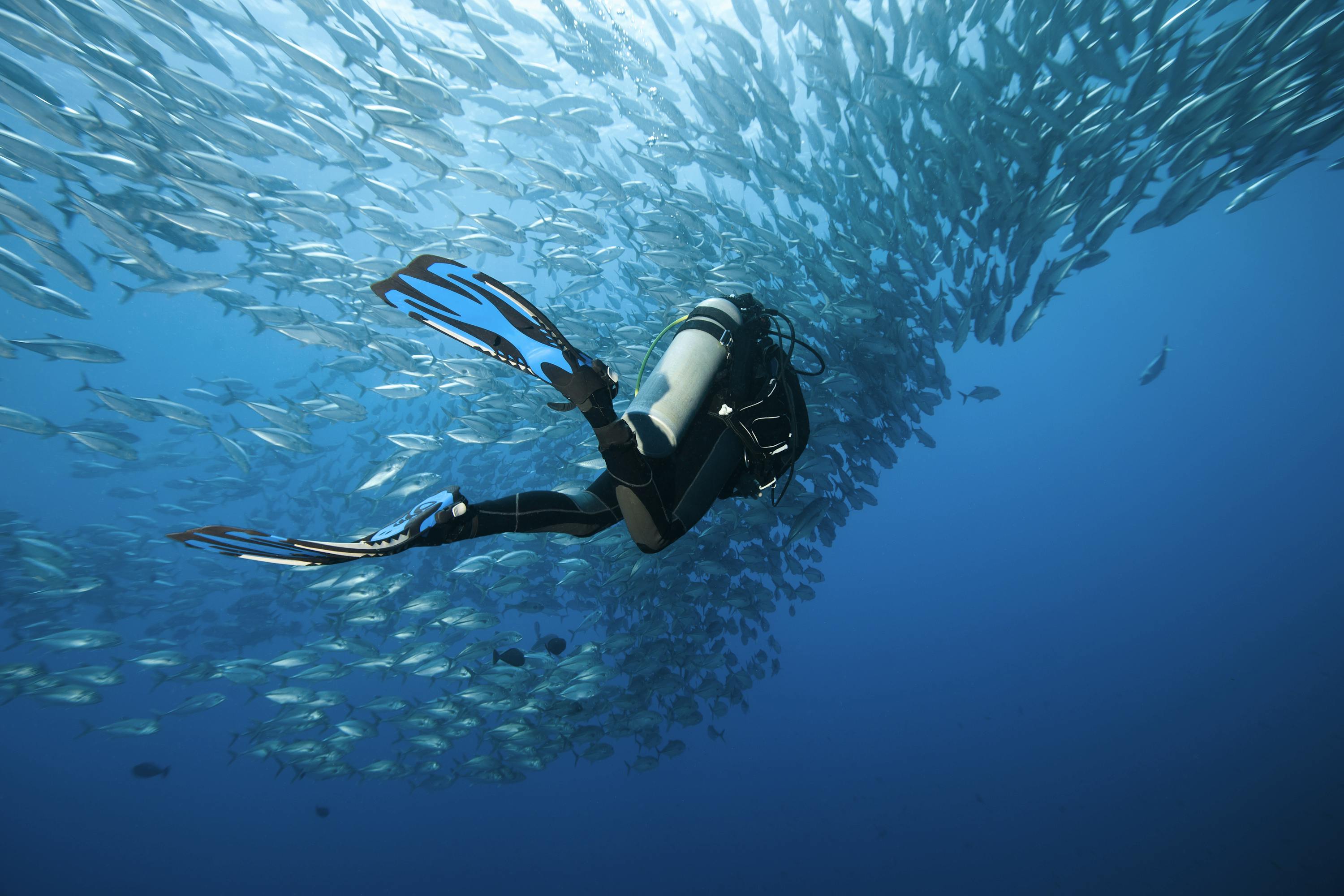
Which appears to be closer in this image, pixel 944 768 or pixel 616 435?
pixel 616 435

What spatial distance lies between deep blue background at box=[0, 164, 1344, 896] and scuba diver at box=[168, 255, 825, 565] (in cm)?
2215

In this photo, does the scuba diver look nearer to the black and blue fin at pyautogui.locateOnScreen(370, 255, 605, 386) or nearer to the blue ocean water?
the black and blue fin at pyautogui.locateOnScreen(370, 255, 605, 386)

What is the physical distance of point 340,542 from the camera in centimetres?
243

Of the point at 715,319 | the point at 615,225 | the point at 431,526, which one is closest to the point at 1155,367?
the point at 615,225

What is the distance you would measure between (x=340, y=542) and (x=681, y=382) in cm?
186

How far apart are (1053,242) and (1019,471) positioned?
6329 centimetres

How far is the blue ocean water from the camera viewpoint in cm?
1847

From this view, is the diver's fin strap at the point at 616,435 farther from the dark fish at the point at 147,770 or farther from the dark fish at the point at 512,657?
the dark fish at the point at 147,770

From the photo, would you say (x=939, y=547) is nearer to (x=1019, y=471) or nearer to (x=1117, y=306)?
(x=1019, y=471)

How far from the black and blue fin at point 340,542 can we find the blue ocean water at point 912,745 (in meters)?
6.57

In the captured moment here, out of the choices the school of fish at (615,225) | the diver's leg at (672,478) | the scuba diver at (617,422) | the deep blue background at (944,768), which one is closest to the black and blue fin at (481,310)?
the scuba diver at (617,422)

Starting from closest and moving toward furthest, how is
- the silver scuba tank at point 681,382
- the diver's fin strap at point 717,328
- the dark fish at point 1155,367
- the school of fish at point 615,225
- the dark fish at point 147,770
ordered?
the silver scuba tank at point 681,382 → the diver's fin strap at point 717,328 → the school of fish at point 615,225 → the dark fish at point 1155,367 → the dark fish at point 147,770

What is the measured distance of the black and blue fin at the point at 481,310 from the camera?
2150 millimetres

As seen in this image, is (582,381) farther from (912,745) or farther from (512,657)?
(912,745)
